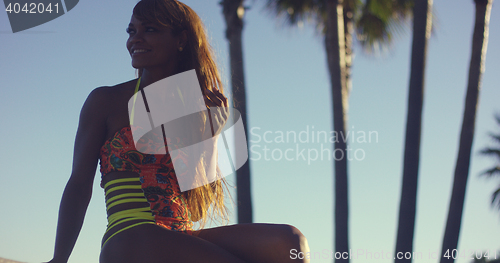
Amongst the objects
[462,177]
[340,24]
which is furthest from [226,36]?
[462,177]

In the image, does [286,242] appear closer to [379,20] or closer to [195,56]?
[195,56]

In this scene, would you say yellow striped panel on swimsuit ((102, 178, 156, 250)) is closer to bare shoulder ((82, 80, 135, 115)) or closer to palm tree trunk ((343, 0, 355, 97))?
bare shoulder ((82, 80, 135, 115))

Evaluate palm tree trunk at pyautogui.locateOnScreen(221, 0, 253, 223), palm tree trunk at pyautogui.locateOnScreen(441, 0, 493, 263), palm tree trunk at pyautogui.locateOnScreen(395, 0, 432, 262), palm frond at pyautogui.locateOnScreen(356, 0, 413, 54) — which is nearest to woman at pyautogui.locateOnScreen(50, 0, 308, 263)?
palm tree trunk at pyautogui.locateOnScreen(221, 0, 253, 223)

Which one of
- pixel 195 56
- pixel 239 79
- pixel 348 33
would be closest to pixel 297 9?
pixel 348 33

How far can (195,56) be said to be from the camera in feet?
6.43

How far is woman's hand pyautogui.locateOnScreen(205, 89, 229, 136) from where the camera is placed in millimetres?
1792

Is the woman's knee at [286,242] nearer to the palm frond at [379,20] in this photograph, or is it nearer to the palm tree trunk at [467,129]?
the palm tree trunk at [467,129]

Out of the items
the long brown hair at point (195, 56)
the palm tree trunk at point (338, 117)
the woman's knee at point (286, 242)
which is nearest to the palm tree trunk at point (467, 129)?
the palm tree trunk at point (338, 117)

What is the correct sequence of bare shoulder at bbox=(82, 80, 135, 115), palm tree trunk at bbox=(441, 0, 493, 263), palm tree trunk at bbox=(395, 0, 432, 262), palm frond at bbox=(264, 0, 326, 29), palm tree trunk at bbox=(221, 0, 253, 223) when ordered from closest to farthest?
bare shoulder at bbox=(82, 80, 135, 115) < palm tree trunk at bbox=(221, 0, 253, 223) < palm tree trunk at bbox=(395, 0, 432, 262) < palm tree trunk at bbox=(441, 0, 493, 263) < palm frond at bbox=(264, 0, 326, 29)

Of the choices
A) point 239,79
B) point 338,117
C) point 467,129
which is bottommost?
point 467,129

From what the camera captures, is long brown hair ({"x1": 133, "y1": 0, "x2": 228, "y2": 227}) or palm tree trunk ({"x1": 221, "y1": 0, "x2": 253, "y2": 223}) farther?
palm tree trunk ({"x1": 221, "y1": 0, "x2": 253, "y2": 223})

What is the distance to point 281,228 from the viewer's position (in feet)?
5.05

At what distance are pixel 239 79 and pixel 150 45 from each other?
171 inches

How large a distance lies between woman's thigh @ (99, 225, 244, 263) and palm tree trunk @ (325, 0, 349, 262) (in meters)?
5.85
